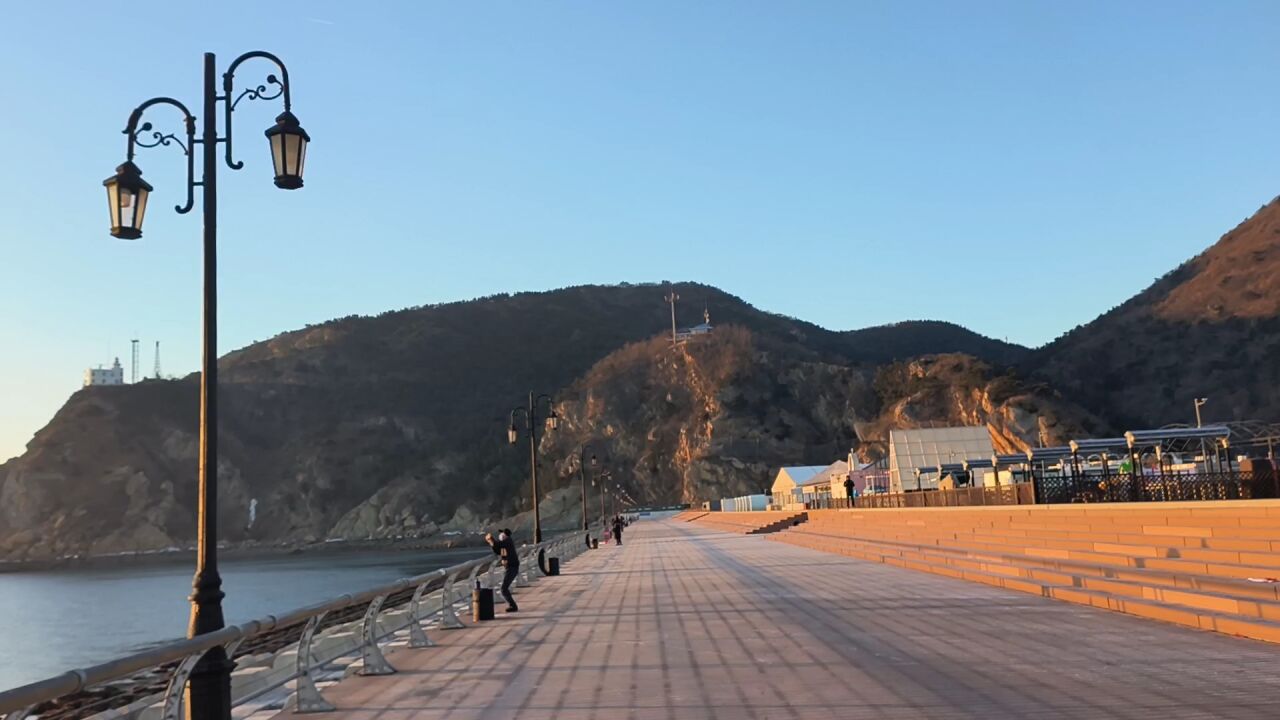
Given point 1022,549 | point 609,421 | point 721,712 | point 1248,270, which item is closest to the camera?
point 721,712

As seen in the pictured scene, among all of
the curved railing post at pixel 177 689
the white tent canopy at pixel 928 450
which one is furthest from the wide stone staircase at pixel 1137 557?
the white tent canopy at pixel 928 450

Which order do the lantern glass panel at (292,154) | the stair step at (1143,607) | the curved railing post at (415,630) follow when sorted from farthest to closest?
the curved railing post at (415,630) → the stair step at (1143,607) → the lantern glass panel at (292,154)

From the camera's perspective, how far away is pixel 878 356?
196m

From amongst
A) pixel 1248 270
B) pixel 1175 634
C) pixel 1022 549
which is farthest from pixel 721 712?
pixel 1248 270

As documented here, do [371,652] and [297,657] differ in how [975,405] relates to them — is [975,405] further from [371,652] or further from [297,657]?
[297,657]

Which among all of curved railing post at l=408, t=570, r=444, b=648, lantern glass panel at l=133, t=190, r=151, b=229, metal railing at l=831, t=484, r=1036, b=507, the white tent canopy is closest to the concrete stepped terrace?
the white tent canopy

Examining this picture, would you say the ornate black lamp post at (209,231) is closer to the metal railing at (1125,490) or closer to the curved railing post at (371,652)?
the curved railing post at (371,652)

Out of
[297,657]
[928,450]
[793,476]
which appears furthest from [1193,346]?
[297,657]

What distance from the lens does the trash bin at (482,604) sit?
14328 millimetres

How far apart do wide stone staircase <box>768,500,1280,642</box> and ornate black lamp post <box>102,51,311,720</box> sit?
8597 millimetres

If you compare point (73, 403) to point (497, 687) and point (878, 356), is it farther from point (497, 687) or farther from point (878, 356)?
point (497, 687)

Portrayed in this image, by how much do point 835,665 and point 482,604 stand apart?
294 inches

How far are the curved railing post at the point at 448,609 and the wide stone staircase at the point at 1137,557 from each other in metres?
8.23

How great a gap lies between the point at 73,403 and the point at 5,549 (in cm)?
2408
